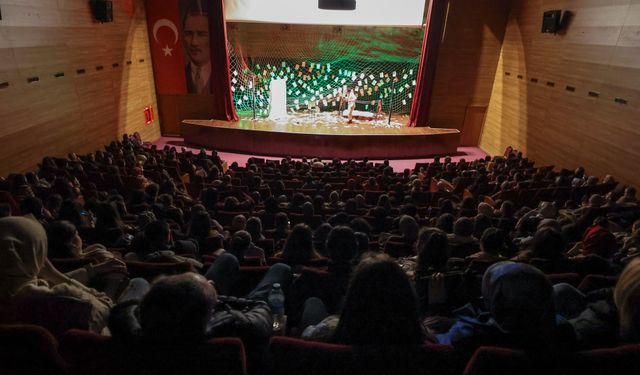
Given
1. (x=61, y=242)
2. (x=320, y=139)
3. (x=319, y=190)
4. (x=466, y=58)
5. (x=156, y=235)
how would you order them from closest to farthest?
(x=61, y=242) → (x=156, y=235) → (x=319, y=190) → (x=320, y=139) → (x=466, y=58)

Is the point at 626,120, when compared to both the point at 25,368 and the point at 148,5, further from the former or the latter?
the point at 148,5

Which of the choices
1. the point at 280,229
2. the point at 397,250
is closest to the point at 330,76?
the point at 280,229

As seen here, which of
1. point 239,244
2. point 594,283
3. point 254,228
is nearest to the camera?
point 594,283

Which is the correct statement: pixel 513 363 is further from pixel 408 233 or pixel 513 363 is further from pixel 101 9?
pixel 101 9

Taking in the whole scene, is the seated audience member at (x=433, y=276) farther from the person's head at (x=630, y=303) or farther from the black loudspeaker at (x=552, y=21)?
the black loudspeaker at (x=552, y=21)

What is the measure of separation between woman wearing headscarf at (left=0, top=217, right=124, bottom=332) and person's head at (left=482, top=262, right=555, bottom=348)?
6.27 feet

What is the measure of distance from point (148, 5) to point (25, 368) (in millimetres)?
13466

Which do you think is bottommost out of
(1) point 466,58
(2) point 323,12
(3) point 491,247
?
(3) point 491,247

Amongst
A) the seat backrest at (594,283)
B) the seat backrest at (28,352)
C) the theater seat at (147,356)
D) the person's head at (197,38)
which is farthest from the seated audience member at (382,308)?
the person's head at (197,38)

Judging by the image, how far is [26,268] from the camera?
1.82 metres

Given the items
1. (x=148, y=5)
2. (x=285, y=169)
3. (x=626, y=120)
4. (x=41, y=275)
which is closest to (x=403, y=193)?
(x=285, y=169)

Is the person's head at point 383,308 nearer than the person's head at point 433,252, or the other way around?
the person's head at point 383,308

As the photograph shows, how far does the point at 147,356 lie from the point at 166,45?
43.9ft

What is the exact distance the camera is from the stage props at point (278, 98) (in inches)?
549
